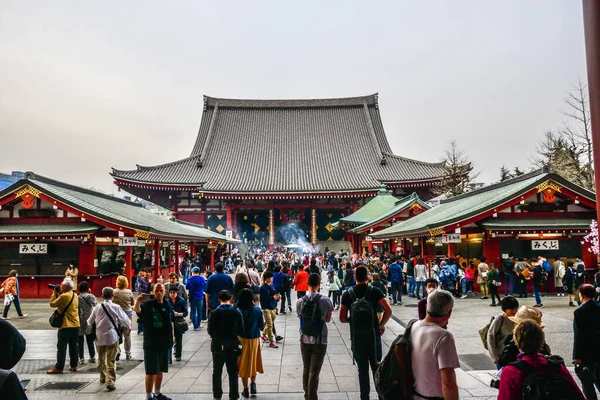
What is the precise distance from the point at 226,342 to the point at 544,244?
1570cm

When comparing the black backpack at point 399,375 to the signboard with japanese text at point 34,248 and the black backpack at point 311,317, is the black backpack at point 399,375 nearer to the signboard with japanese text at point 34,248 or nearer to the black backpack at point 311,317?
the black backpack at point 311,317

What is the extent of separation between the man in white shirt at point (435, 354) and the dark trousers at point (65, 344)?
6729 millimetres

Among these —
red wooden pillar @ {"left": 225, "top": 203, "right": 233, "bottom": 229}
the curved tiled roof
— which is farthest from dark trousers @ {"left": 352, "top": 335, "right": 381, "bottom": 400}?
red wooden pillar @ {"left": 225, "top": 203, "right": 233, "bottom": 229}

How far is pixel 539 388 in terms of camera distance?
2.89 metres

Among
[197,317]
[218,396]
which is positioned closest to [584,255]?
[197,317]

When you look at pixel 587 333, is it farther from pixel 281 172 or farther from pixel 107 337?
pixel 281 172

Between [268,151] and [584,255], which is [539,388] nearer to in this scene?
[584,255]

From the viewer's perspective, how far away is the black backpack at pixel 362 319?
564 centimetres

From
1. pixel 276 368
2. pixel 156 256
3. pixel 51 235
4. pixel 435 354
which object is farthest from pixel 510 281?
pixel 51 235

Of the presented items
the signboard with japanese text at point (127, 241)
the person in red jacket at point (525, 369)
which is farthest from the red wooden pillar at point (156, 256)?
the person in red jacket at point (525, 369)

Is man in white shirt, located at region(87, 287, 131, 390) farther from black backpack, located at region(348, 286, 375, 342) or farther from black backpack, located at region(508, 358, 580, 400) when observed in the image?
black backpack, located at region(508, 358, 580, 400)

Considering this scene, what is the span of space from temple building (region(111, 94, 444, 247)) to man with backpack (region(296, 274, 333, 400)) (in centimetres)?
3049

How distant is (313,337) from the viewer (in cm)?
583

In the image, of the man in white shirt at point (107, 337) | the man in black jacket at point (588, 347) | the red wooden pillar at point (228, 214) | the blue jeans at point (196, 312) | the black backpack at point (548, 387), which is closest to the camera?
Result: the black backpack at point (548, 387)
